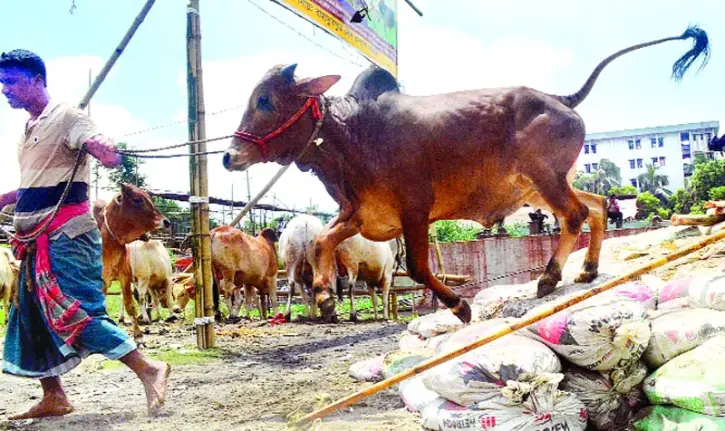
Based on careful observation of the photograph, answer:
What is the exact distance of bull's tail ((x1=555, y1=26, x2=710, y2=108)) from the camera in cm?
470

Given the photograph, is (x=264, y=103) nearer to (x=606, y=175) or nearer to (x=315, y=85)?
(x=315, y=85)

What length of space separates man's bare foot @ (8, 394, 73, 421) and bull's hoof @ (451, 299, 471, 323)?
2.39 meters

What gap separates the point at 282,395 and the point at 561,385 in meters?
1.73

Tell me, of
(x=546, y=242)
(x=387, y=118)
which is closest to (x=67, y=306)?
(x=387, y=118)

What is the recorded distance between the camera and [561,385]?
9.59 ft

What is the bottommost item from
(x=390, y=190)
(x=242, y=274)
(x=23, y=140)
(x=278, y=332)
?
(x=278, y=332)

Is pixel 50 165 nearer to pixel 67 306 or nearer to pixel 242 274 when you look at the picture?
pixel 67 306

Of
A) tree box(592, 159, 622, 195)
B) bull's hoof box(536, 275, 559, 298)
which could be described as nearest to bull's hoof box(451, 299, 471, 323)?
bull's hoof box(536, 275, 559, 298)

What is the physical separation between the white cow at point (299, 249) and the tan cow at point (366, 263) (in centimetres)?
52

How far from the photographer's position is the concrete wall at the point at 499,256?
48.8 ft

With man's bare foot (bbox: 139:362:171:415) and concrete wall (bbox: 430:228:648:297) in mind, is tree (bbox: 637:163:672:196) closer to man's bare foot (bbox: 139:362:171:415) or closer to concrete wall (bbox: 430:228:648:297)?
concrete wall (bbox: 430:228:648:297)

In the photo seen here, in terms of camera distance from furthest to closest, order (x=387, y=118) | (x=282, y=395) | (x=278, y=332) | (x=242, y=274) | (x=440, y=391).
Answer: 1. (x=242, y=274)
2. (x=278, y=332)
3. (x=387, y=118)
4. (x=282, y=395)
5. (x=440, y=391)

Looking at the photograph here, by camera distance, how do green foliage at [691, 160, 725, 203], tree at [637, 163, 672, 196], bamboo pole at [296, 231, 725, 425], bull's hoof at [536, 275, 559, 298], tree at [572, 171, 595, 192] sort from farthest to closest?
tree at [637, 163, 672, 196]
tree at [572, 171, 595, 192]
green foliage at [691, 160, 725, 203]
bull's hoof at [536, 275, 559, 298]
bamboo pole at [296, 231, 725, 425]

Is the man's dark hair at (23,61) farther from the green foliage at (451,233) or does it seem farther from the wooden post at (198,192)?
the green foliage at (451,233)
